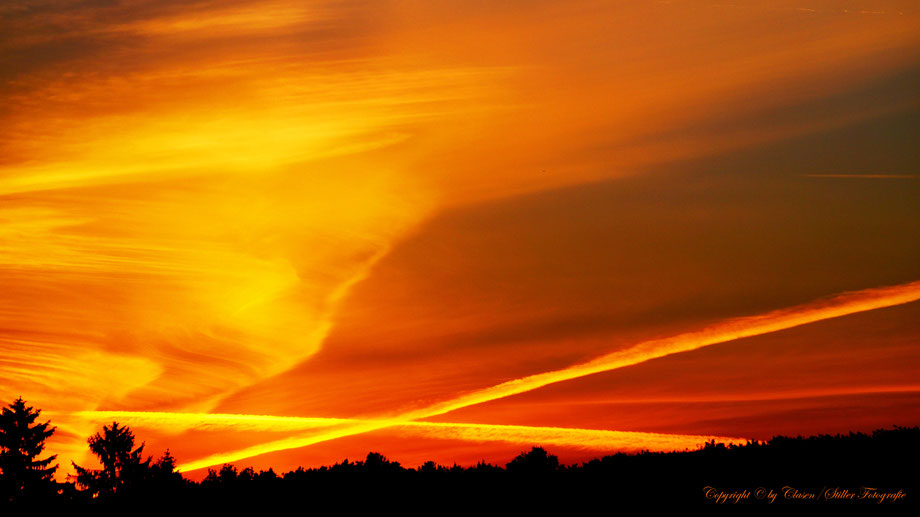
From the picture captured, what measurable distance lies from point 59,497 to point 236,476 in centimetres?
734

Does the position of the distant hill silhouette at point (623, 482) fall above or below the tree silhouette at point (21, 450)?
below

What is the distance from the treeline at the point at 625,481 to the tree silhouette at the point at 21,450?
1322 cm

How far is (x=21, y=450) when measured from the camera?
1823 inches

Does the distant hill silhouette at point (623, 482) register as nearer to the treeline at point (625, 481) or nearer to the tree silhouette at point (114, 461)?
the treeline at point (625, 481)

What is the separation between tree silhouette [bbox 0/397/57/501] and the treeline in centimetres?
1322

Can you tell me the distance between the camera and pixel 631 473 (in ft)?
79.4

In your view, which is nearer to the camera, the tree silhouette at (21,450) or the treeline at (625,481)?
the treeline at (625,481)

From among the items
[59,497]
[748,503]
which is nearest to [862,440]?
[748,503]

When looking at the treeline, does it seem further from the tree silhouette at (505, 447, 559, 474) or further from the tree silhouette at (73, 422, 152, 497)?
the tree silhouette at (73, 422, 152, 497)

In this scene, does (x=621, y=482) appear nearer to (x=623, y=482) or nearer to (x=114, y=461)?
(x=623, y=482)

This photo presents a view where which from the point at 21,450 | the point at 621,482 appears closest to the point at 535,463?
the point at 621,482

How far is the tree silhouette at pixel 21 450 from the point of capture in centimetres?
4444

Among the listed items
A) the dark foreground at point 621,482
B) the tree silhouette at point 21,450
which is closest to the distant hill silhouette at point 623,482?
the dark foreground at point 621,482

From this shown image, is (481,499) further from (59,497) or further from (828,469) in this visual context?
(59,497)
